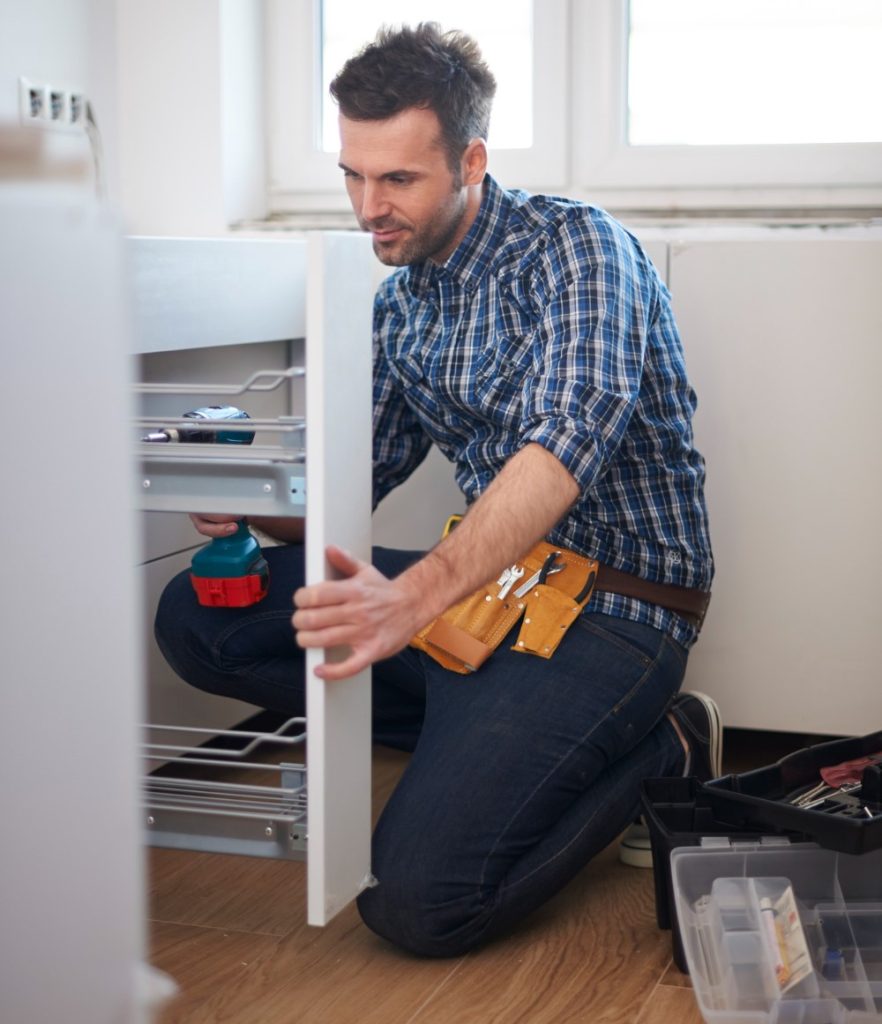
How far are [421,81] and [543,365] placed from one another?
1.34 ft

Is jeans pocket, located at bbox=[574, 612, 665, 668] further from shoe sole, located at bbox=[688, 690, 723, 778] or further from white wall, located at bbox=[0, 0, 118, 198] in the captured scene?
white wall, located at bbox=[0, 0, 118, 198]

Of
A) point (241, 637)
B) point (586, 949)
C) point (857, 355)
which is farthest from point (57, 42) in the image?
point (586, 949)

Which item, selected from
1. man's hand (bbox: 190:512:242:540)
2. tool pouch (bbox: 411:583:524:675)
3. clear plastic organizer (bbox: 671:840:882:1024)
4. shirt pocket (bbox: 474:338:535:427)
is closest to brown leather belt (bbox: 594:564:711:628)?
tool pouch (bbox: 411:583:524:675)

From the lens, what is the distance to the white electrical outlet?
2.18m

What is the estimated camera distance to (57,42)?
2.47 metres

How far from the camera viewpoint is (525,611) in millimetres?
1566

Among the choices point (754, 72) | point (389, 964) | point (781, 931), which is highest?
point (754, 72)

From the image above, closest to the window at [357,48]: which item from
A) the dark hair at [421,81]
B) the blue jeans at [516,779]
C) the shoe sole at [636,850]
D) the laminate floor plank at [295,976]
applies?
the dark hair at [421,81]

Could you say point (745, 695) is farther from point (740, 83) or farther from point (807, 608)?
point (740, 83)

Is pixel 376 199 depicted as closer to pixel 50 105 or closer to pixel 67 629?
pixel 50 105

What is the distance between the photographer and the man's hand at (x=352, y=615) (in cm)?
112

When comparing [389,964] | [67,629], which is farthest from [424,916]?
[67,629]

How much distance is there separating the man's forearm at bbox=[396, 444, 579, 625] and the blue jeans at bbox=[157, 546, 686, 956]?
28 centimetres

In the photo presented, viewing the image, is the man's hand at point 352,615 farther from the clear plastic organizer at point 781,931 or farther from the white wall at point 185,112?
the white wall at point 185,112
